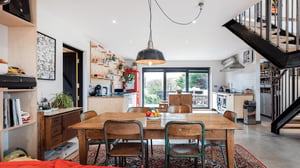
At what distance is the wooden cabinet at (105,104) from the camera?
15.2 ft

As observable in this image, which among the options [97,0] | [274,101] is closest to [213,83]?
[274,101]

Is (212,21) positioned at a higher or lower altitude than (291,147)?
higher

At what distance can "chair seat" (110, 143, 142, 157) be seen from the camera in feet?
6.51

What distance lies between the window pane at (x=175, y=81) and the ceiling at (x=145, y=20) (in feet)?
10.2

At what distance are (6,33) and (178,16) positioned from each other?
275 cm

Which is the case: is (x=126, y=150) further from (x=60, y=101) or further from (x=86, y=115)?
(x=60, y=101)

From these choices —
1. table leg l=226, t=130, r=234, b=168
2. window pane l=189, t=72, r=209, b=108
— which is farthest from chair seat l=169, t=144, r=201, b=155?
window pane l=189, t=72, r=209, b=108

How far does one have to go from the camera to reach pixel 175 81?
27.8ft

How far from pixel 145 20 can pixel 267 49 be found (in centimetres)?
235

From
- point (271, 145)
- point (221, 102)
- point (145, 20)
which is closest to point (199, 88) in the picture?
point (221, 102)

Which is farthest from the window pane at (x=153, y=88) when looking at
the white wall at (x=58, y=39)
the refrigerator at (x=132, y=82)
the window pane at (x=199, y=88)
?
the white wall at (x=58, y=39)

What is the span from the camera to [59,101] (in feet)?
10.3

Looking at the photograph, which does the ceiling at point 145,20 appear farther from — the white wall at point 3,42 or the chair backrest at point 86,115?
the chair backrest at point 86,115

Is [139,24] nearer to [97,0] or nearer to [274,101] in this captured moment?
[97,0]
